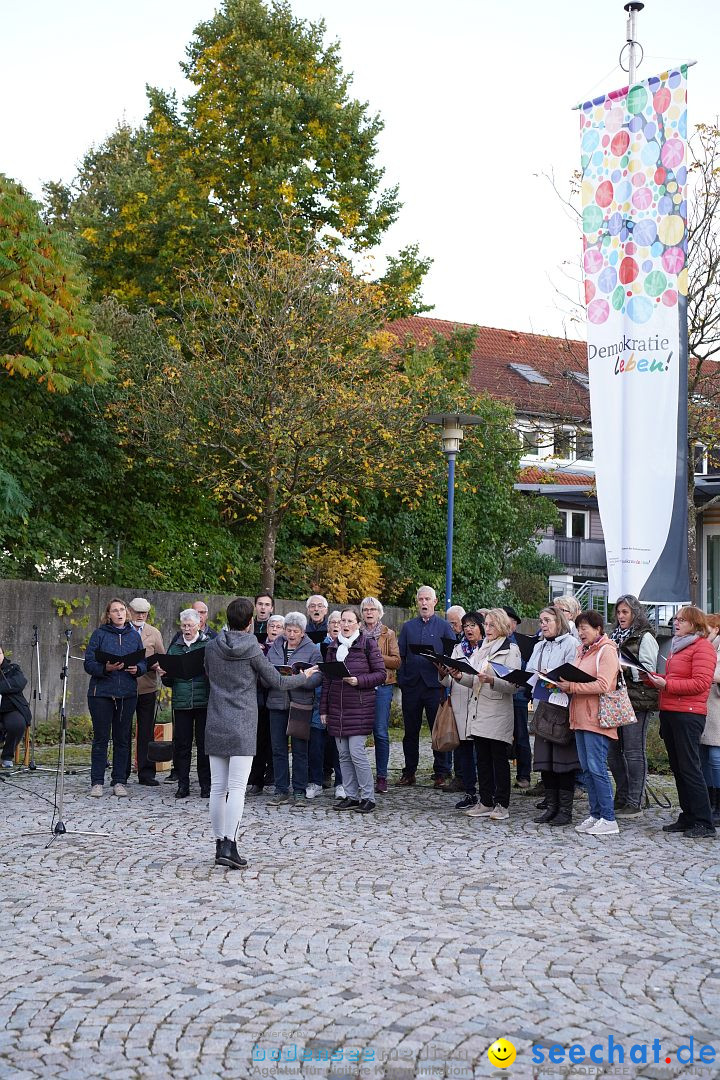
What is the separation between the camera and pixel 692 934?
6891 millimetres

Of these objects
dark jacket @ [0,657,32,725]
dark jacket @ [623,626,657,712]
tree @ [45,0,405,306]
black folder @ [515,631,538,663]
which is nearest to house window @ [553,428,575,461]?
tree @ [45,0,405,306]

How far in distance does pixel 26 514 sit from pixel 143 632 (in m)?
6.39

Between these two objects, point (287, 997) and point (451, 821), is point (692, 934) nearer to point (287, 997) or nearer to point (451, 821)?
point (287, 997)

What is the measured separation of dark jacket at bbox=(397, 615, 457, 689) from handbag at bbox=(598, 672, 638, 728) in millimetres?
3236

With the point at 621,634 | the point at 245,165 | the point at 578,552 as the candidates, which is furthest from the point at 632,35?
the point at 578,552

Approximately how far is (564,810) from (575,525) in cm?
3846

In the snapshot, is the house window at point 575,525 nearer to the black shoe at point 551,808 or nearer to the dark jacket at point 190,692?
the dark jacket at point 190,692

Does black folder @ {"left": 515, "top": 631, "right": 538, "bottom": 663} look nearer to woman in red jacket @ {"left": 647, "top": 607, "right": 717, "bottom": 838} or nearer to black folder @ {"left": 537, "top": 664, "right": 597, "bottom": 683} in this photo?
black folder @ {"left": 537, "top": 664, "right": 597, "bottom": 683}

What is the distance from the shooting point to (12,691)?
46.3 feet

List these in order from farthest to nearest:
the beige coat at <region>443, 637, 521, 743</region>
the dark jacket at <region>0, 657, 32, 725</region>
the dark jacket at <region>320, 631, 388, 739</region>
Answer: the dark jacket at <region>0, 657, 32, 725</region> < the dark jacket at <region>320, 631, 388, 739</region> < the beige coat at <region>443, 637, 521, 743</region>

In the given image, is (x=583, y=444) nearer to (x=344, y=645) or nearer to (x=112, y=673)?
(x=344, y=645)

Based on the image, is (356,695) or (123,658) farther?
(123,658)

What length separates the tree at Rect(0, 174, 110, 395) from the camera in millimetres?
16156

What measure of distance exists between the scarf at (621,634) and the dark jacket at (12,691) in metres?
7.04
